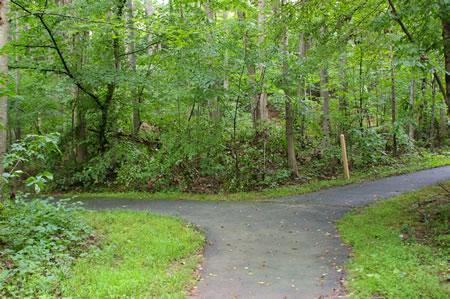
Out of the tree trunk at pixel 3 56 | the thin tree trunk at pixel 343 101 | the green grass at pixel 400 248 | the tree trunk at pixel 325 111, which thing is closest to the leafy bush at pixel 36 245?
the tree trunk at pixel 3 56

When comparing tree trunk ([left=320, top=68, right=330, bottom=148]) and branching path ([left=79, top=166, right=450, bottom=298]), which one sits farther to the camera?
tree trunk ([left=320, top=68, right=330, bottom=148])

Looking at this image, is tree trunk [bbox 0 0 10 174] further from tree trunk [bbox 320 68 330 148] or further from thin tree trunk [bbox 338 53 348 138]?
thin tree trunk [bbox 338 53 348 138]

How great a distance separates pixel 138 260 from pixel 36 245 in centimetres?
152

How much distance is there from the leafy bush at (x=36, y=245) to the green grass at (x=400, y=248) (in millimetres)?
3860

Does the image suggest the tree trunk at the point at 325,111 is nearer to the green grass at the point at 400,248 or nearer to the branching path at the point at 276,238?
the branching path at the point at 276,238

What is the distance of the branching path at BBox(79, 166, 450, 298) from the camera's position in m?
4.78

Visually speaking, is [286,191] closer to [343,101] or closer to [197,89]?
[197,89]

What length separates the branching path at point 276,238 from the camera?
15.7 feet

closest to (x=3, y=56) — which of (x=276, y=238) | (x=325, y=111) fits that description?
(x=276, y=238)

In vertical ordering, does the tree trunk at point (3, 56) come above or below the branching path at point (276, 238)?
above

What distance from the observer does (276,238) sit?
705cm

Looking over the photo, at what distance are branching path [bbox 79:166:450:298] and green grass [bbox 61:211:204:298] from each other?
1.18 ft

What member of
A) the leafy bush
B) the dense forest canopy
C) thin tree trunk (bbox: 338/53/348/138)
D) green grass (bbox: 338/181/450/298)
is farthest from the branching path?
thin tree trunk (bbox: 338/53/348/138)

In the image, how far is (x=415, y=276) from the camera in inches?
176
